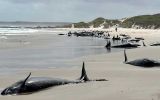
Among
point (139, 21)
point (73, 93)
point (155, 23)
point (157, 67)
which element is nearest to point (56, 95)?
point (73, 93)

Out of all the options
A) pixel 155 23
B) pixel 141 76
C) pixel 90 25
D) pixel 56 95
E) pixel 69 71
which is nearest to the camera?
pixel 56 95

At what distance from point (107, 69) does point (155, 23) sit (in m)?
88.7

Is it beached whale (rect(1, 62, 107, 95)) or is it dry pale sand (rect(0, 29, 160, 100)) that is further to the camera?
beached whale (rect(1, 62, 107, 95))

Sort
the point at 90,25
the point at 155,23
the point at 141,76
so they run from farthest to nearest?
the point at 90,25 → the point at 155,23 → the point at 141,76

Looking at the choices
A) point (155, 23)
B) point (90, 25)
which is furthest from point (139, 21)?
point (90, 25)

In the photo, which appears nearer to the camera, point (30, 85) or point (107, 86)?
point (30, 85)

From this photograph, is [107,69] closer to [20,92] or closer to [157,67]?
[157,67]

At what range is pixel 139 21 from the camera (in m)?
120

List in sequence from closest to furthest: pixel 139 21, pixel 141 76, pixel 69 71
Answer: pixel 141 76 → pixel 69 71 → pixel 139 21

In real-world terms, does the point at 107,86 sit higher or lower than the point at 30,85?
lower

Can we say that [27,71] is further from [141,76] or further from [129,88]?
[129,88]

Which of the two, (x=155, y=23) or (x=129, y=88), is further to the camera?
(x=155, y=23)

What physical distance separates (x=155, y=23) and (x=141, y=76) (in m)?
91.4

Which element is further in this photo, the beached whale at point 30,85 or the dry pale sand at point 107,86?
the beached whale at point 30,85
